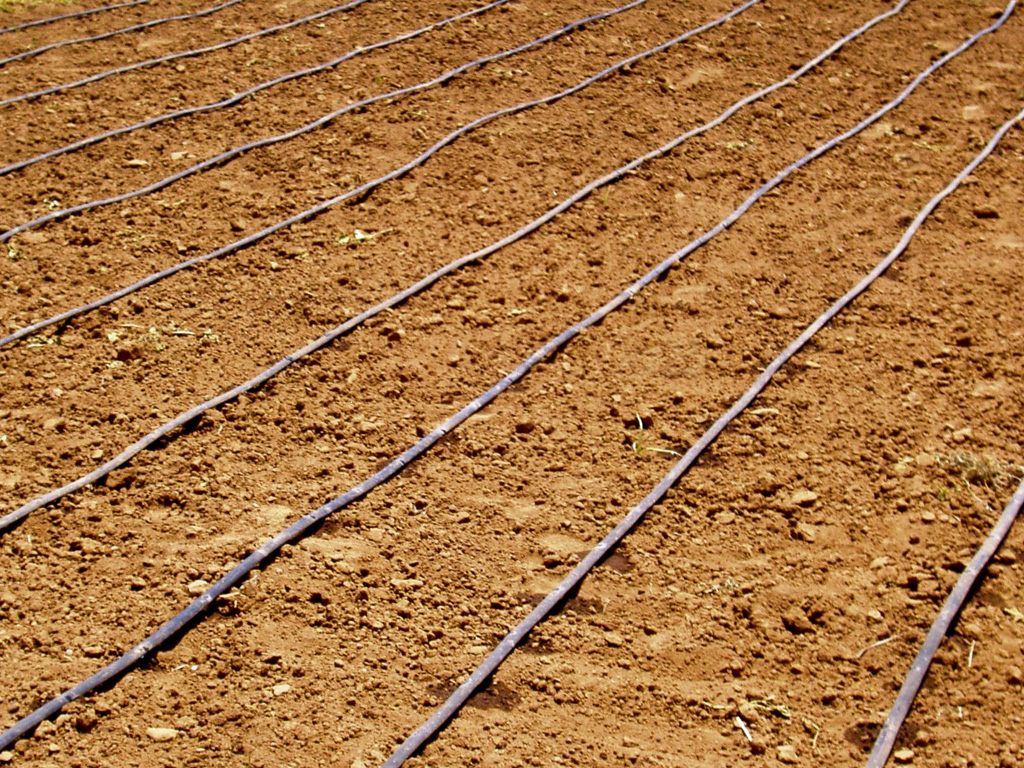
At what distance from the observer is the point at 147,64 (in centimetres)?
574

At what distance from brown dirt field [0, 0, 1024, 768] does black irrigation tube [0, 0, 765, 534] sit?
0.04 metres

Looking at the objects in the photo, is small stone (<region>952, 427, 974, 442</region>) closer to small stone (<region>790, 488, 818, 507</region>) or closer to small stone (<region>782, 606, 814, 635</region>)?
small stone (<region>790, 488, 818, 507</region>)

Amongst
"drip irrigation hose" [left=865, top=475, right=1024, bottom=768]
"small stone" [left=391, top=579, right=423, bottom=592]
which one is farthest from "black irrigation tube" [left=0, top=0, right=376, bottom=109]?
"drip irrigation hose" [left=865, top=475, right=1024, bottom=768]

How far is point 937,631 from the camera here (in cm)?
284

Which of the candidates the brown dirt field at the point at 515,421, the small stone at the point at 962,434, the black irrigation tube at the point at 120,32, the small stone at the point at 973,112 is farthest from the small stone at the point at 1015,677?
the black irrigation tube at the point at 120,32

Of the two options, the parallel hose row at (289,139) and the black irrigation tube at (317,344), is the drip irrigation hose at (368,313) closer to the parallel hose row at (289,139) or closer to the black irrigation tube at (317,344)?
the black irrigation tube at (317,344)

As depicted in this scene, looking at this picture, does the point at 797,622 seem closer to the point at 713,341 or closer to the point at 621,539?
the point at 621,539

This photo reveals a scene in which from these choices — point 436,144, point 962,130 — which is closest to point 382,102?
point 436,144

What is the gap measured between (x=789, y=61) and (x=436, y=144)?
224 centimetres

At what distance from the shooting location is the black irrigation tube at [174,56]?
543 cm

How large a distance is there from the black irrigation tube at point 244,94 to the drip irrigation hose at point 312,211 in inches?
22.9

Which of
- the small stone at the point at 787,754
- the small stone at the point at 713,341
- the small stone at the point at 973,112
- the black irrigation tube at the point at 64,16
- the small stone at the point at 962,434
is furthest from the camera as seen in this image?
the black irrigation tube at the point at 64,16

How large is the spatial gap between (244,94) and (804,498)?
3.56 metres

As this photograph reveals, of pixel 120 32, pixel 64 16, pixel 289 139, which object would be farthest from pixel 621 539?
pixel 64 16
